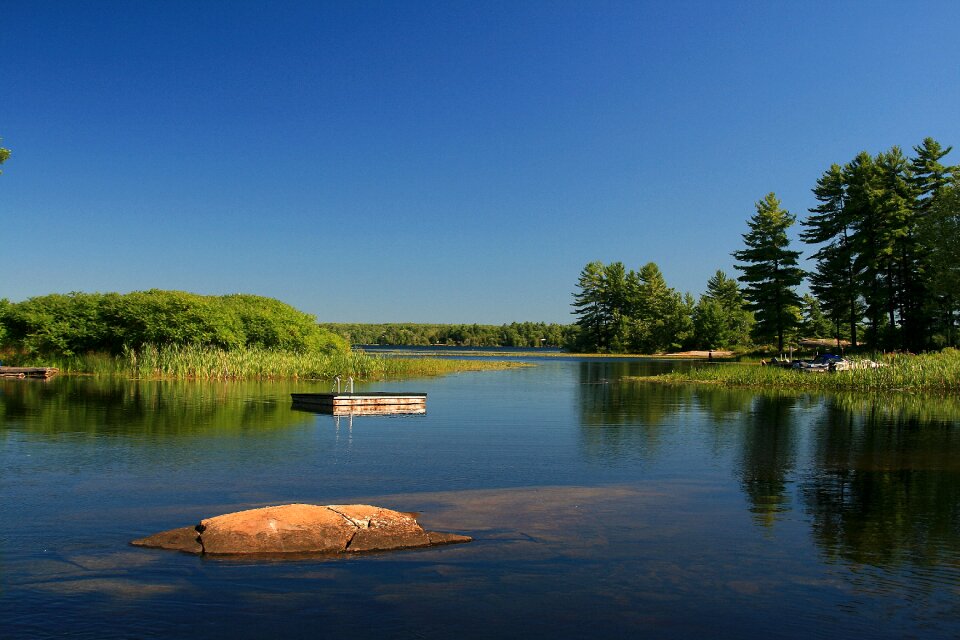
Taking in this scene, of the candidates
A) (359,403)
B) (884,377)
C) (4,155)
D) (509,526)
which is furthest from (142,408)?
(884,377)

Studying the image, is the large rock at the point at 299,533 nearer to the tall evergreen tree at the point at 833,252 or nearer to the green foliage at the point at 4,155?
the green foliage at the point at 4,155

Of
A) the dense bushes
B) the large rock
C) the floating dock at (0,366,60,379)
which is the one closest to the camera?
the large rock

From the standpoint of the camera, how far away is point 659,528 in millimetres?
13008

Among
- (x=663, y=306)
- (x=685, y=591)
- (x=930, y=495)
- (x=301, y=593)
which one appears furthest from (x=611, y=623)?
(x=663, y=306)

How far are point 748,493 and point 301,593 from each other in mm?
11025

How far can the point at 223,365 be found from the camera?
54.3 meters

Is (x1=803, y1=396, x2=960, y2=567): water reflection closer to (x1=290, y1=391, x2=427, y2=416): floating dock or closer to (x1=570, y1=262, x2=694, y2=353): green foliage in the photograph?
(x1=290, y1=391, x2=427, y2=416): floating dock

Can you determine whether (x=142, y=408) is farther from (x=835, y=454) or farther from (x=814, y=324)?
(x=814, y=324)

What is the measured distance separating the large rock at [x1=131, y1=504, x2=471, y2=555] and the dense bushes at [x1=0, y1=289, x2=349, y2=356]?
50.5 metres

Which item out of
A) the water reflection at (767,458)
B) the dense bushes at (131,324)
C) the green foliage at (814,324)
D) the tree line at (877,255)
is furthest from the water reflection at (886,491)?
the green foliage at (814,324)

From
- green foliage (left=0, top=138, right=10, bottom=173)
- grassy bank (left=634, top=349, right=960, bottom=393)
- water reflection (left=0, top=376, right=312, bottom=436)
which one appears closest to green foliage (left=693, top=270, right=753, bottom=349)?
grassy bank (left=634, top=349, right=960, bottom=393)

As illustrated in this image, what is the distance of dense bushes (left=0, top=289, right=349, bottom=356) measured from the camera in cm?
5912

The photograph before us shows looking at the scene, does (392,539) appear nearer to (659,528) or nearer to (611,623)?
(611,623)

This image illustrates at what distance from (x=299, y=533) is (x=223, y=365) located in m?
46.5
